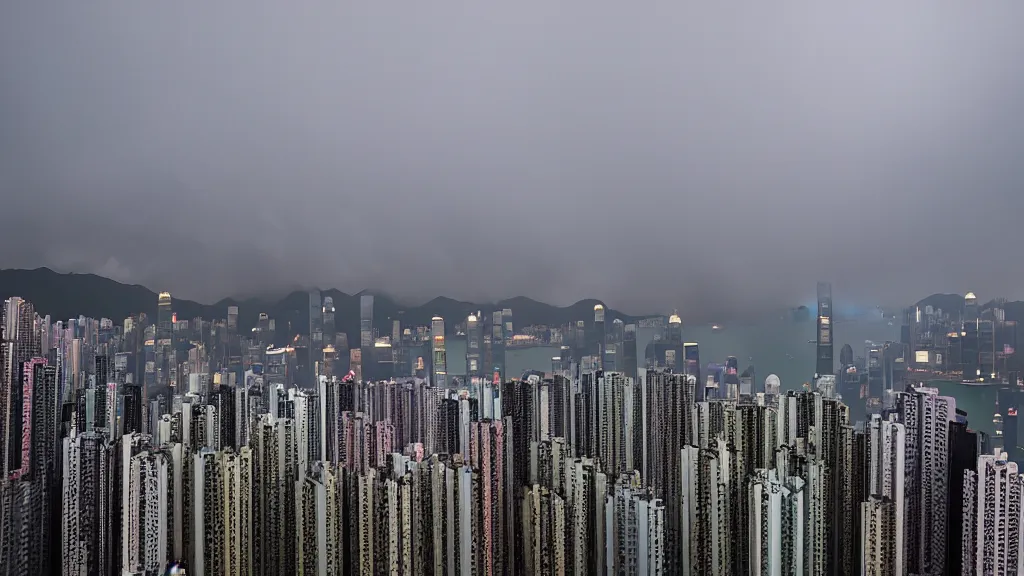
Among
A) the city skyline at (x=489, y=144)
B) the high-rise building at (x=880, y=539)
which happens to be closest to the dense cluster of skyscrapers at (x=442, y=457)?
the high-rise building at (x=880, y=539)

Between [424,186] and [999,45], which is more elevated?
[999,45]

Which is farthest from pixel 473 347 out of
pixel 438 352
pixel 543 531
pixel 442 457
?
pixel 543 531

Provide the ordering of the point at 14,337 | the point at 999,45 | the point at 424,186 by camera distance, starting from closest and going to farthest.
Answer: the point at 999,45
the point at 14,337
the point at 424,186

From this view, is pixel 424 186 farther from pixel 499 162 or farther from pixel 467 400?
pixel 467 400

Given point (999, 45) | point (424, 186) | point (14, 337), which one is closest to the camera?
point (999, 45)

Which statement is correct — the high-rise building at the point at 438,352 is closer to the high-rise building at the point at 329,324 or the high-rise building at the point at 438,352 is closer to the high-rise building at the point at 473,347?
the high-rise building at the point at 473,347

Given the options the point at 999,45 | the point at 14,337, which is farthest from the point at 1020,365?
the point at 14,337

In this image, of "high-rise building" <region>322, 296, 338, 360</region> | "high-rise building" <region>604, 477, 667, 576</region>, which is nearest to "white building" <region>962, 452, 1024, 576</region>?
"high-rise building" <region>604, 477, 667, 576</region>
